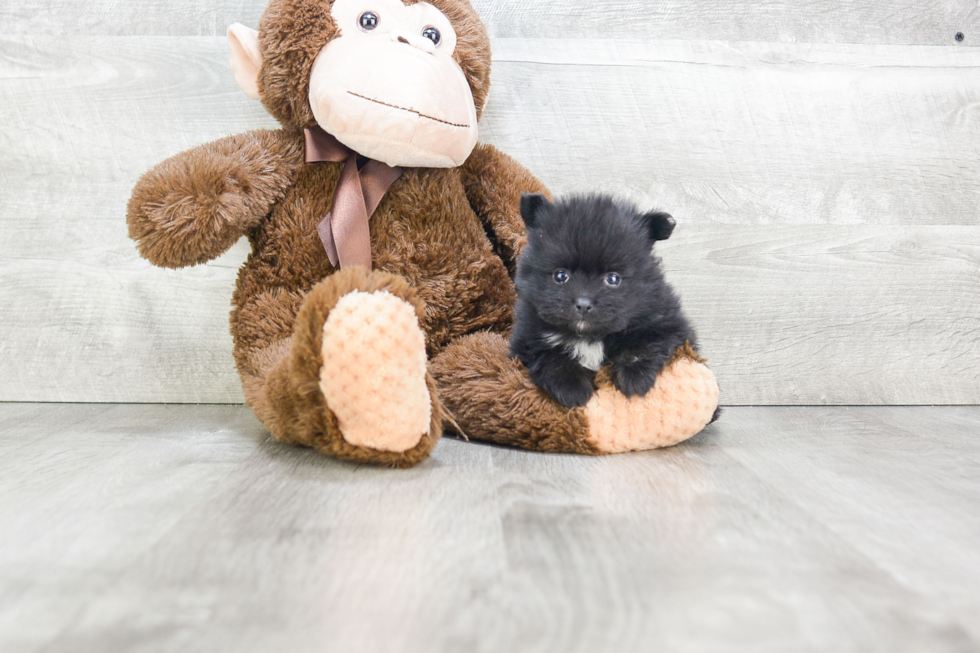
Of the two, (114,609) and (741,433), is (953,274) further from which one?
(114,609)

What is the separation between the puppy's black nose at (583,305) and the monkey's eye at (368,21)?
53 cm

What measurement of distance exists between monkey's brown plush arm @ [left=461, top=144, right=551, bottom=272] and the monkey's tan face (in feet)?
0.37

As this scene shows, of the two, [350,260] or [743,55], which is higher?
[743,55]

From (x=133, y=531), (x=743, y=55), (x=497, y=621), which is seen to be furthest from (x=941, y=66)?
(x=133, y=531)

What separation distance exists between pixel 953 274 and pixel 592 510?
1.09 metres

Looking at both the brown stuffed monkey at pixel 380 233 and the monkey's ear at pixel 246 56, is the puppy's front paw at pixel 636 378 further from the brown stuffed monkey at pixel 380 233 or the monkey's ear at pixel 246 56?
the monkey's ear at pixel 246 56

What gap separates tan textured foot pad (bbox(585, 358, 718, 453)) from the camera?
1038 mm

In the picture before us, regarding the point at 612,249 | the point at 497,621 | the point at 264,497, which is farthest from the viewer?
the point at 612,249

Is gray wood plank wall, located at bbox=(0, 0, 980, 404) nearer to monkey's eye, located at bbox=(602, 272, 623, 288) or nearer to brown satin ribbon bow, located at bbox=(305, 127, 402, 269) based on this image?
brown satin ribbon bow, located at bbox=(305, 127, 402, 269)

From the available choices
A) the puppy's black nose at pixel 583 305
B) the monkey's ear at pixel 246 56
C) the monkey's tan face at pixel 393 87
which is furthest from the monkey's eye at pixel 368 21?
the puppy's black nose at pixel 583 305

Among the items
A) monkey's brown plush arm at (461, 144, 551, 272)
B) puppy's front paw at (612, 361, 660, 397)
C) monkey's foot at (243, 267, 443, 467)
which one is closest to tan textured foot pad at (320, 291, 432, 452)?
monkey's foot at (243, 267, 443, 467)

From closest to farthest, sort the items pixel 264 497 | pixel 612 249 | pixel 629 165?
pixel 264 497 → pixel 612 249 → pixel 629 165

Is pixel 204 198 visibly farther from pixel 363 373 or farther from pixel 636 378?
pixel 636 378

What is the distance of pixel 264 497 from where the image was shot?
2.76 feet
